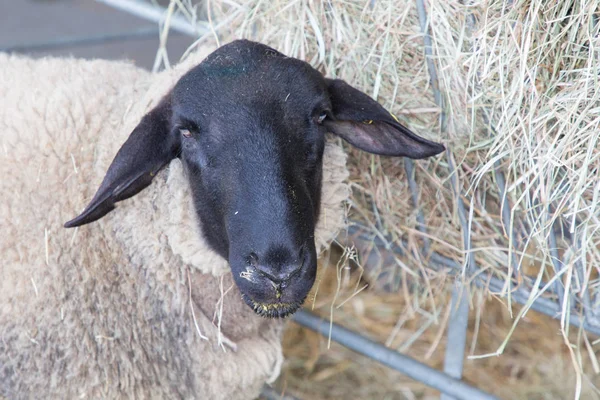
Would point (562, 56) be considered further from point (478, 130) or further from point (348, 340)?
point (348, 340)

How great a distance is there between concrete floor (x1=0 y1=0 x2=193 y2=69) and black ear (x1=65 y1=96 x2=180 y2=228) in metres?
3.87

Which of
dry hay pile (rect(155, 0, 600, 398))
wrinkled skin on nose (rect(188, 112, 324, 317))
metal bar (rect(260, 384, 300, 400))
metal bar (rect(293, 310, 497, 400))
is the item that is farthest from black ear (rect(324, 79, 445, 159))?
metal bar (rect(260, 384, 300, 400))

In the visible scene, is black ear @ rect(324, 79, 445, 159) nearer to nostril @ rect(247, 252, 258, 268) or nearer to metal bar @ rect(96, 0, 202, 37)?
nostril @ rect(247, 252, 258, 268)

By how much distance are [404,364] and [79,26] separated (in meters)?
5.40

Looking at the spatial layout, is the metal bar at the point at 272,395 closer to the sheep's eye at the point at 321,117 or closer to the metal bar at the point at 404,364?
the metal bar at the point at 404,364

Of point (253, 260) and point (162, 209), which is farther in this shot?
point (162, 209)

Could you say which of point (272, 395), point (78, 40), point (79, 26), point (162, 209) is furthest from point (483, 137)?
point (79, 26)

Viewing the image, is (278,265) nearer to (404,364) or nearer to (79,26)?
(404,364)

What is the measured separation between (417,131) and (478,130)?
0.81ft

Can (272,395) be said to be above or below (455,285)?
below

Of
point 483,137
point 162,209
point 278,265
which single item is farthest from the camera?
point 483,137

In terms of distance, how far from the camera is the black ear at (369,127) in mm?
2225

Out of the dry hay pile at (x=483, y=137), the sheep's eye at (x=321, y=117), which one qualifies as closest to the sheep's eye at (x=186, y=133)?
the sheep's eye at (x=321, y=117)

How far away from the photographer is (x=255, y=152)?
6.49ft
